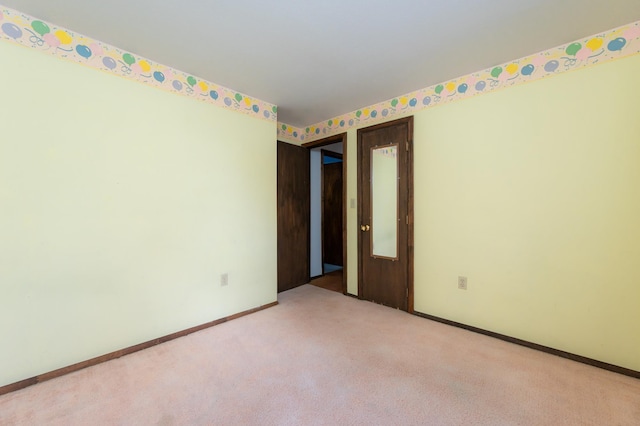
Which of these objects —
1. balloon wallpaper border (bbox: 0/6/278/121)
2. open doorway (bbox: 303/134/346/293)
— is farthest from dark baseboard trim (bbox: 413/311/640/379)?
balloon wallpaper border (bbox: 0/6/278/121)

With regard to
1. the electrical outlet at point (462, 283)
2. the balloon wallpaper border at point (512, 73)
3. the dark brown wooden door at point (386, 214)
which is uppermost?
the balloon wallpaper border at point (512, 73)

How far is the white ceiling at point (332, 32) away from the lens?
1619mm

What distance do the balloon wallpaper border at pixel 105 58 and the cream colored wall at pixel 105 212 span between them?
7 centimetres

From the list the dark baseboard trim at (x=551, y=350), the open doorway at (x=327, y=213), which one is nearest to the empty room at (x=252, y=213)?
the dark baseboard trim at (x=551, y=350)

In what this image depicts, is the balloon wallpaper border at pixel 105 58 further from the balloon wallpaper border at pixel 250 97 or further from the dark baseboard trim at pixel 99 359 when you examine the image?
the dark baseboard trim at pixel 99 359

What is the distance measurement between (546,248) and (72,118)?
3673 millimetres

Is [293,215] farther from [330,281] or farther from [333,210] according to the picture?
[333,210]

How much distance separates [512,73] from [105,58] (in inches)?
128

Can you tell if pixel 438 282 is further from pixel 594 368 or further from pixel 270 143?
pixel 270 143

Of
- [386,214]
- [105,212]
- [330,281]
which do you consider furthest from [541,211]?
[105,212]

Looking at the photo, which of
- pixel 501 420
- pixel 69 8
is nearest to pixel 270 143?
pixel 69 8

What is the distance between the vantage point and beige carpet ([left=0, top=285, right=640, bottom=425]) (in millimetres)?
1451

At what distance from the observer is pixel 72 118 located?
6.16 feet

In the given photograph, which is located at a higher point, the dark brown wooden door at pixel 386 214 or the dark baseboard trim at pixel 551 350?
the dark brown wooden door at pixel 386 214
